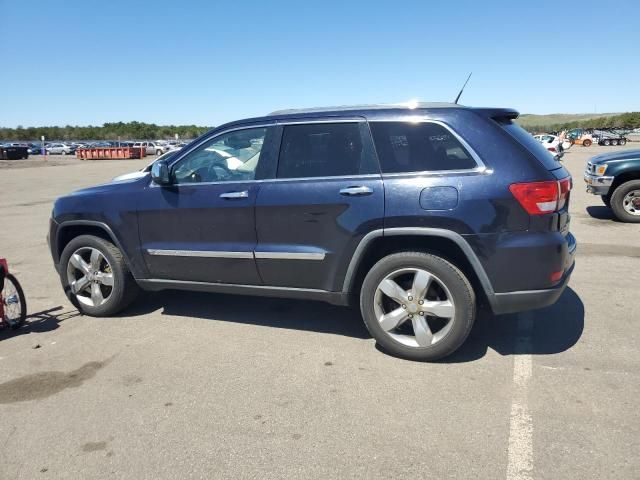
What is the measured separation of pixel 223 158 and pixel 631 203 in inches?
326

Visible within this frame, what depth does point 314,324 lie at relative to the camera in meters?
4.57

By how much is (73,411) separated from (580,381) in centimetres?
333

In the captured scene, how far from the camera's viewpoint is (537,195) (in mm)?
3369

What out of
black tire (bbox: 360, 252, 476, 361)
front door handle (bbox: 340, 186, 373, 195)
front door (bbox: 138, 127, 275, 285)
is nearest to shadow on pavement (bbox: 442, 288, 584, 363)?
black tire (bbox: 360, 252, 476, 361)

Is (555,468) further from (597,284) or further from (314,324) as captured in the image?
(597,284)

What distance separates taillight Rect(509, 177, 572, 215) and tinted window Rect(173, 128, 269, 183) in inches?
81.0

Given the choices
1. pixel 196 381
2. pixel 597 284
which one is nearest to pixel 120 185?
pixel 196 381

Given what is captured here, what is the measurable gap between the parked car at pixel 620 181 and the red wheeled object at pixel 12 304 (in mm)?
9392

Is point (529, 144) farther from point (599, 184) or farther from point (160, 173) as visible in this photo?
point (599, 184)

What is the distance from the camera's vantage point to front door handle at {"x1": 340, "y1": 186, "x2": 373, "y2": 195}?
12.0 ft

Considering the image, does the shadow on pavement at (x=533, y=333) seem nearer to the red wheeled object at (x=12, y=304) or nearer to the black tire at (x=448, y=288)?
the black tire at (x=448, y=288)

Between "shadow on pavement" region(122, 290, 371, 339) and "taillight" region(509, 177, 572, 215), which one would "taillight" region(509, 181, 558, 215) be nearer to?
"taillight" region(509, 177, 572, 215)

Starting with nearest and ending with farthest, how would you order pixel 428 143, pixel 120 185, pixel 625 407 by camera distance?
pixel 625 407
pixel 428 143
pixel 120 185

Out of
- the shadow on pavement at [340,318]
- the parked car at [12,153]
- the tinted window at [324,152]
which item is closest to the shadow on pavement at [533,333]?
the shadow on pavement at [340,318]
